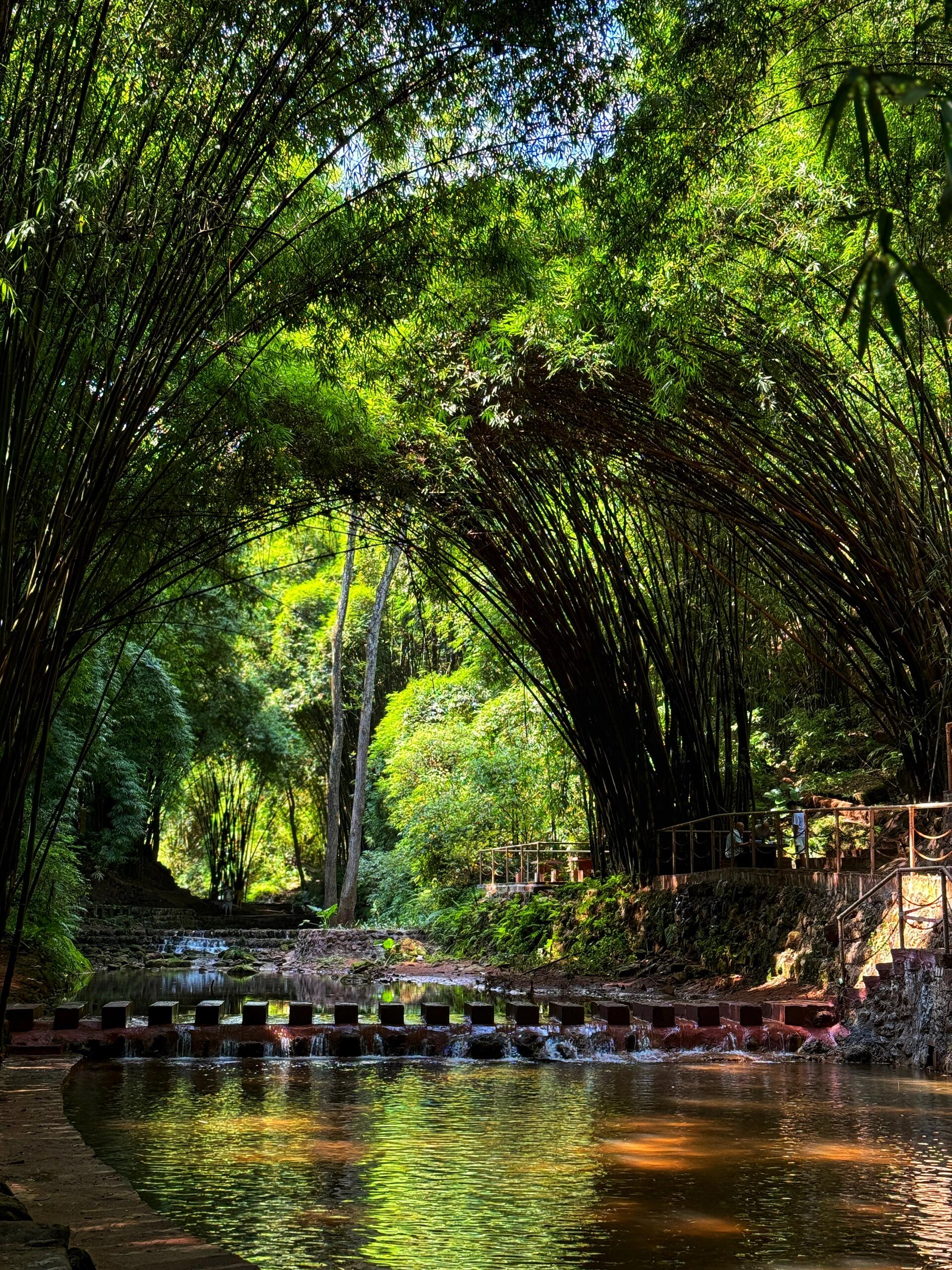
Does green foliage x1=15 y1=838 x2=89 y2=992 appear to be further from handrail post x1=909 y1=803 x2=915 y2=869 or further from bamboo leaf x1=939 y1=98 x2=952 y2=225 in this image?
bamboo leaf x1=939 y1=98 x2=952 y2=225

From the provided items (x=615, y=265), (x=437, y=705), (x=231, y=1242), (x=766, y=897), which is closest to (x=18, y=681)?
(x=231, y=1242)

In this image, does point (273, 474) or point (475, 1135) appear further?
point (273, 474)

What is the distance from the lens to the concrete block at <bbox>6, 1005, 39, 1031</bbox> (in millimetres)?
6402

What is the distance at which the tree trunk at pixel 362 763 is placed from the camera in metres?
19.0

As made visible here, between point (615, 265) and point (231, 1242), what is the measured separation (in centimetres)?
524

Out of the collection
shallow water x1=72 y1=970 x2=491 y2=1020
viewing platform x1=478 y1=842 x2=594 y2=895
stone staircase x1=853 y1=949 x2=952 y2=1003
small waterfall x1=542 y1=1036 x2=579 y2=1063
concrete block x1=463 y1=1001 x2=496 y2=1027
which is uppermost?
viewing platform x1=478 y1=842 x2=594 y2=895

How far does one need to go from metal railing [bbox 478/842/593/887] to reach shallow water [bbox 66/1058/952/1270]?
7667 millimetres

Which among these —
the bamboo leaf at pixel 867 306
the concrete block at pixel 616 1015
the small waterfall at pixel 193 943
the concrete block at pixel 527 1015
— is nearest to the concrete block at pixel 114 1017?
the concrete block at pixel 527 1015

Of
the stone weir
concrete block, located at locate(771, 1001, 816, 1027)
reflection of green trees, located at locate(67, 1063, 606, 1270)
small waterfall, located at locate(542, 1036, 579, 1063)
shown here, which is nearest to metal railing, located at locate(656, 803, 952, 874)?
concrete block, located at locate(771, 1001, 816, 1027)

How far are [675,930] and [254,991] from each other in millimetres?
4233

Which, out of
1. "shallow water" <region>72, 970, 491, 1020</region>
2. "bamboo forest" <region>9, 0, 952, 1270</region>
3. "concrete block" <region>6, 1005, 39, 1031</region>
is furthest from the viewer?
"shallow water" <region>72, 970, 491, 1020</region>

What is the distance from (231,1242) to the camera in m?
3.01

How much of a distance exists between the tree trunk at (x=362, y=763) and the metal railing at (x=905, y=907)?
11856 mm

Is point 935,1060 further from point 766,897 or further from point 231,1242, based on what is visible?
point 231,1242
